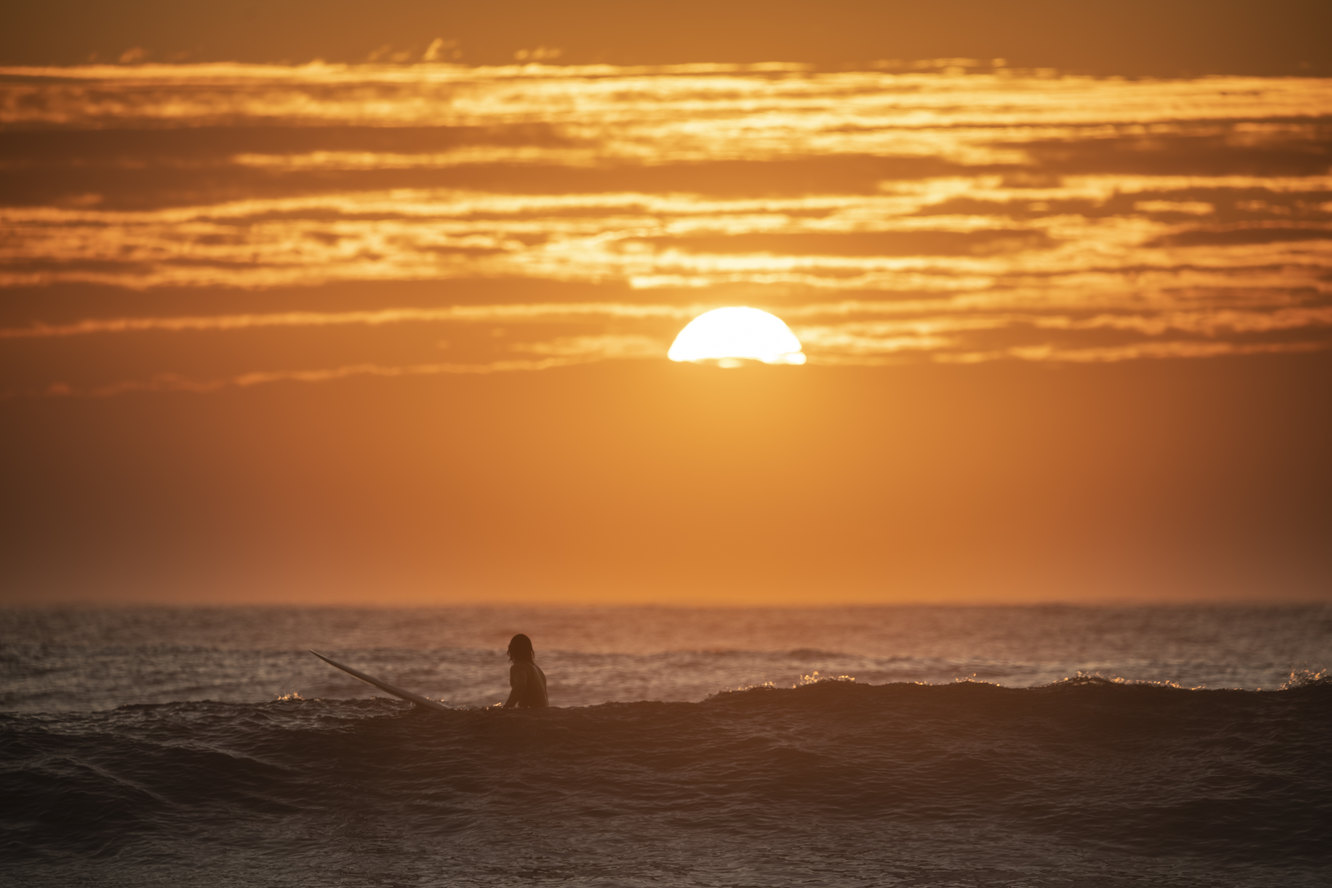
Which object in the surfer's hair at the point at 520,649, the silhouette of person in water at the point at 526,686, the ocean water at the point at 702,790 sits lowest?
the ocean water at the point at 702,790

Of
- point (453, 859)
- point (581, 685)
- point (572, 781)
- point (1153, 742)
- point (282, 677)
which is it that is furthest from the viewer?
point (282, 677)

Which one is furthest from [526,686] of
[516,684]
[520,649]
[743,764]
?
[743,764]

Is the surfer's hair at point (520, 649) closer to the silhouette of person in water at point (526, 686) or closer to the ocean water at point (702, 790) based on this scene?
the silhouette of person in water at point (526, 686)

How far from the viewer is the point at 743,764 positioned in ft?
45.2

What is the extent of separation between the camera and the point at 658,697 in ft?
71.7

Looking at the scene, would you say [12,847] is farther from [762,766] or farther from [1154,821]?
[1154,821]

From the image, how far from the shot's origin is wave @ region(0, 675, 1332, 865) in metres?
12.1

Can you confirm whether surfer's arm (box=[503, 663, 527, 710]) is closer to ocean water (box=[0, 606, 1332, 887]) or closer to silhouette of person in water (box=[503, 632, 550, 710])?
silhouette of person in water (box=[503, 632, 550, 710])

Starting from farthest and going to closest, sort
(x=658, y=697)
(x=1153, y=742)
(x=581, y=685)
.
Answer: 1. (x=581, y=685)
2. (x=658, y=697)
3. (x=1153, y=742)

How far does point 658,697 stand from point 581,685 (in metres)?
2.49

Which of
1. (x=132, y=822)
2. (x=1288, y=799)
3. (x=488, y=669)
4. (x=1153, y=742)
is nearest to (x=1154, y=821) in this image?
(x=1288, y=799)

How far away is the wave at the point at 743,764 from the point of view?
12141 millimetres

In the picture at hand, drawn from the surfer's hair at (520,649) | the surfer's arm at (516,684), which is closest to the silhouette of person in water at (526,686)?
the surfer's arm at (516,684)

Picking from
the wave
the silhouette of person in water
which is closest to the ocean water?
the wave
